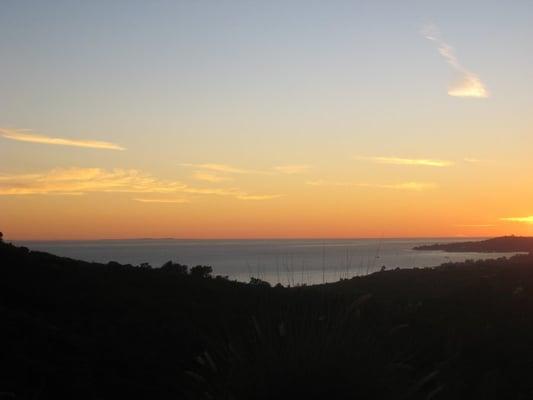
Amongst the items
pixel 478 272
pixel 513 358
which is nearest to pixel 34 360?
pixel 513 358

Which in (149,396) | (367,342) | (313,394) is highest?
(367,342)

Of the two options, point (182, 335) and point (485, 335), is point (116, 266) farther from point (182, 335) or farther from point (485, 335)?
point (485, 335)

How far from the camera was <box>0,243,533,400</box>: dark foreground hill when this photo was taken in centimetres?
616

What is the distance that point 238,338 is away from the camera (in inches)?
360

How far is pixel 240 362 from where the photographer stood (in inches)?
250

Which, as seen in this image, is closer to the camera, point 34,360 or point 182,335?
point 34,360

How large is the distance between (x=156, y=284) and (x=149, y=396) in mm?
9155

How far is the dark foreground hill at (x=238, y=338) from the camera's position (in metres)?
6.16

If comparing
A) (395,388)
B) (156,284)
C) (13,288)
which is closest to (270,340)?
(395,388)

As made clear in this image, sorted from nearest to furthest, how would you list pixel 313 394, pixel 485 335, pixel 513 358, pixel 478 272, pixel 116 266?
1. pixel 313 394
2. pixel 513 358
3. pixel 485 335
4. pixel 116 266
5. pixel 478 272

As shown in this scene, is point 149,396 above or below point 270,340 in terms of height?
below

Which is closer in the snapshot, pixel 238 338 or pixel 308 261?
pixel 238 338

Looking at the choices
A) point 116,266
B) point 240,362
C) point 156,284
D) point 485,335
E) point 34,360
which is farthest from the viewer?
point 116,266

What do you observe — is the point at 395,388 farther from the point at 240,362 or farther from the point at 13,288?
the point at 13,288
